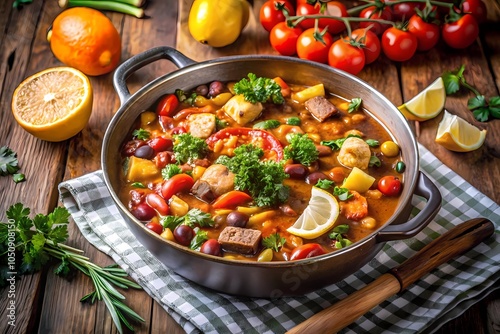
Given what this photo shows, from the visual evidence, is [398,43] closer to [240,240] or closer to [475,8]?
[475,8]

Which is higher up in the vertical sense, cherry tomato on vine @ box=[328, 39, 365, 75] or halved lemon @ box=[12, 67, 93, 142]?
cherry tomato on vine @ box=[328, 39, 365, 75]

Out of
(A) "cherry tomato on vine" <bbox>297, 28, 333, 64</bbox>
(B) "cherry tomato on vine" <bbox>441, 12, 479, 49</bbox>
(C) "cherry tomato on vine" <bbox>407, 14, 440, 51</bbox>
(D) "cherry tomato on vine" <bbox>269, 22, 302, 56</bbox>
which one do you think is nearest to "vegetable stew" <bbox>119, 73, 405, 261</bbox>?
(A) "cherry tomato on vine" <bbox>297, 28, 333, 64</bbox>

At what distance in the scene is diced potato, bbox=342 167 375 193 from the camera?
396cm

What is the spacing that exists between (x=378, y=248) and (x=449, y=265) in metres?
0.62

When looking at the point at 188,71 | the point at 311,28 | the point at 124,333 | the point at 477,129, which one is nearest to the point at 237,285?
the point at 124,333

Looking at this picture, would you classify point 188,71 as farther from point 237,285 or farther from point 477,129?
point 477,129

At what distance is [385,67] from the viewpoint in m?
5.43

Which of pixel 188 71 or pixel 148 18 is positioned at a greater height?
pixel 188 71

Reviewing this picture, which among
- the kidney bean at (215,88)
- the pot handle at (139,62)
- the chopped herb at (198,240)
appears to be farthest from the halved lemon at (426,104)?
the chopped herb at (198,240)

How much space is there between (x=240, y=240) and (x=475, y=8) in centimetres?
332

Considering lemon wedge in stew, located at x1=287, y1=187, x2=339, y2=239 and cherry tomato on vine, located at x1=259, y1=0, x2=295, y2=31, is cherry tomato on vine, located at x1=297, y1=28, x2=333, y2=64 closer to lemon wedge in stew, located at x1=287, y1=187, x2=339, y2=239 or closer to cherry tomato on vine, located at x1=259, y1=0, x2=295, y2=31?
cherry tomato on vine, located at x1=259, y1=0, x2=295, y2=31

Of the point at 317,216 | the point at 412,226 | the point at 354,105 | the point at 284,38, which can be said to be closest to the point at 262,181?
the point at 317,216

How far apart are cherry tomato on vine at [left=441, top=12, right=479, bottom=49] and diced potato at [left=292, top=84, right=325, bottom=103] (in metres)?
1.49

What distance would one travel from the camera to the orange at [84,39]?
5.03 metres
